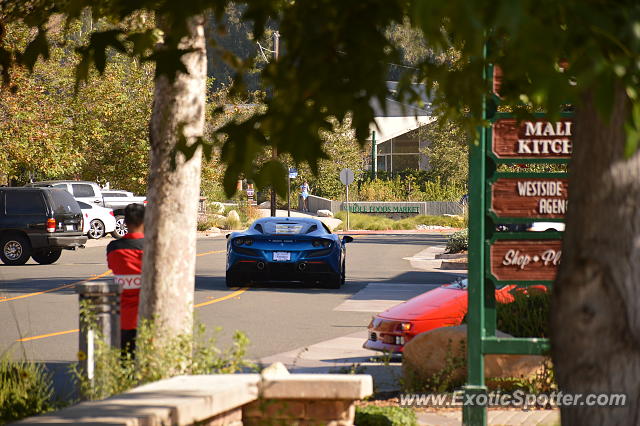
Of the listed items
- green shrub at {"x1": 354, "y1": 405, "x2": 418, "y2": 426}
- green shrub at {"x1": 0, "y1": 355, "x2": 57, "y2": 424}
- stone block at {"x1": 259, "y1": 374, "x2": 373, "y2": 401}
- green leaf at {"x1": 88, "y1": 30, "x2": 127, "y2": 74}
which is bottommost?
green shrub at {"x1": 354, "y1": 405, "x2": 418, "y2": 426}

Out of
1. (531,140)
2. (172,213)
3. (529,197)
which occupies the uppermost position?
(531,140)

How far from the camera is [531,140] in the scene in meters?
8.76

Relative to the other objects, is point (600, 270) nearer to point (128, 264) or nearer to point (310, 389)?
point (310, 389)

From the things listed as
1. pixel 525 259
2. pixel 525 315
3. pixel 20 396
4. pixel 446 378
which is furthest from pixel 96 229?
pixel 20 396

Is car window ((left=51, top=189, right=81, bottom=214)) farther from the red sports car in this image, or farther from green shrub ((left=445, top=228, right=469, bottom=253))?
the red sports car

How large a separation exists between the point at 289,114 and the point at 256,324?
470 inches

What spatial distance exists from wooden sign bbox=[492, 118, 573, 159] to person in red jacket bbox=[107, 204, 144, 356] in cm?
310

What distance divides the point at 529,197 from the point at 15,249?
20.9 meters

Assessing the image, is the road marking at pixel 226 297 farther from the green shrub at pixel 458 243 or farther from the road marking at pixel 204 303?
the green shrub at pixel 458 243

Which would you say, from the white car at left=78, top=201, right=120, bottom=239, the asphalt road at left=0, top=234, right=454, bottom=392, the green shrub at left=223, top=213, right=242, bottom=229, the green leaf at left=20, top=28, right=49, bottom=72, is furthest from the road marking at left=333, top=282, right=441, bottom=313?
the green shrub at left=223, top=213, right=242, bottom=229

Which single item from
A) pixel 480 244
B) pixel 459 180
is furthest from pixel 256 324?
pixel 459 180

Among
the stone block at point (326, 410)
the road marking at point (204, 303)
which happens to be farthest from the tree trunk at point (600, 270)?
the road marking at point (204, 303)

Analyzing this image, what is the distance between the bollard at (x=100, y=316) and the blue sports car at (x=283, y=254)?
13153mm

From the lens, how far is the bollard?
731 centimetres
